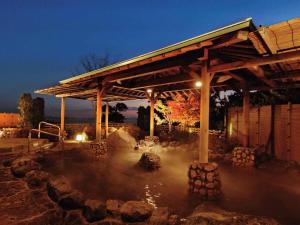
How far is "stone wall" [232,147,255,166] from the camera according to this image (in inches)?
358

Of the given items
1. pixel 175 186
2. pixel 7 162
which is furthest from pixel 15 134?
pixel 175 186

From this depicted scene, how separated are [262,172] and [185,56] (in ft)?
18.2

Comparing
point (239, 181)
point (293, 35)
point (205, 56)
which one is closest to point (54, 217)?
point (205, 56)

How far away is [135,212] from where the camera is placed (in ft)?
14.0

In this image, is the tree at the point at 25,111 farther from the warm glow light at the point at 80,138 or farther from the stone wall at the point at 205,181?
the stone wall at the point at 205,181

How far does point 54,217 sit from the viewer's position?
15.0ft

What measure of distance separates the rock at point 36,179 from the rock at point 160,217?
372 centimetres

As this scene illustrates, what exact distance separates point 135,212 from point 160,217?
0.52 meters

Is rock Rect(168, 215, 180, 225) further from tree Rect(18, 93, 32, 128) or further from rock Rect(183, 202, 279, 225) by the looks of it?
tree Rect(18, 93, 32, 128)

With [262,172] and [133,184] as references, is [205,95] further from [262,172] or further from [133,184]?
[262,172]

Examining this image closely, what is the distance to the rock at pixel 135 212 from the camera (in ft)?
13.9

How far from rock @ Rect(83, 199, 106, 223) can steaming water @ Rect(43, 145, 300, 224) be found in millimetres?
874

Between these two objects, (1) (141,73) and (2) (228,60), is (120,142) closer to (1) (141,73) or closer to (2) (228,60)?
(1) (141,73)

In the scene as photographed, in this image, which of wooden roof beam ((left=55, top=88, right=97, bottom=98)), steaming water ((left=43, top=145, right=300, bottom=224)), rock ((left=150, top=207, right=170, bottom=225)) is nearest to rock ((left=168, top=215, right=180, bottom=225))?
rock ((left=150, top=207, right=170, bottom=225))
